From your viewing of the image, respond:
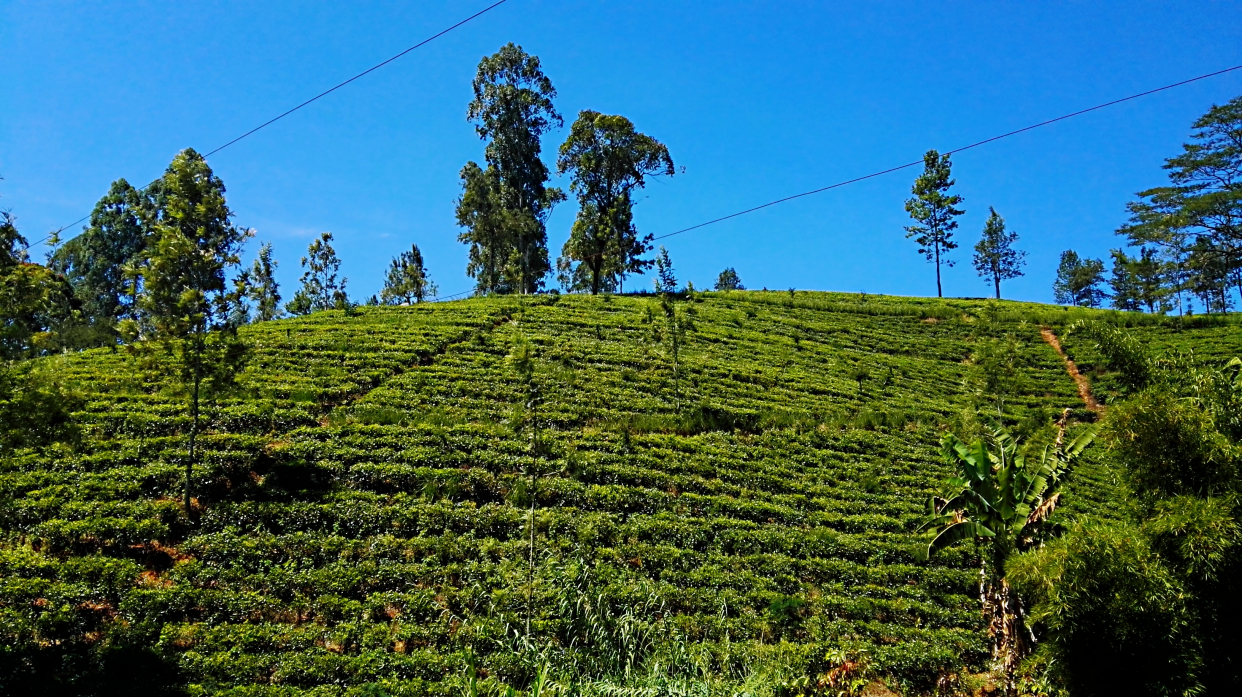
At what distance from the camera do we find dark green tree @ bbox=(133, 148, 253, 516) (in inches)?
627

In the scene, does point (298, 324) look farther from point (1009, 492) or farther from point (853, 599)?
point (1009, 492)

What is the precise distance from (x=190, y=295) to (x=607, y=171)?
145 feet

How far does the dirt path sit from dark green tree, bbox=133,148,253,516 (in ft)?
111

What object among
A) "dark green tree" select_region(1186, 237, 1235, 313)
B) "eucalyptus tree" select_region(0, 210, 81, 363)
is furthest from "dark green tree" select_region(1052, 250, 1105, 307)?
"eucalyptus tree" select_region(0, 210, 81, 363)

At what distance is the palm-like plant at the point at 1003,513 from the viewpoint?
12180 mm

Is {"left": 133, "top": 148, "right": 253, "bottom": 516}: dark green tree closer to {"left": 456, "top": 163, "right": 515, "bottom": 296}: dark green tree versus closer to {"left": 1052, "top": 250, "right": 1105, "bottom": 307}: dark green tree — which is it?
{"left": 456, "top": 163, "right": 515, "bottom": 296}: dark green tree

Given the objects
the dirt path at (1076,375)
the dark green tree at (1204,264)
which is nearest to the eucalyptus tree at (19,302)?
the dirt path at (1076,375)

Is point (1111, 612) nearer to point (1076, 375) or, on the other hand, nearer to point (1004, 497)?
point (1004, 497)

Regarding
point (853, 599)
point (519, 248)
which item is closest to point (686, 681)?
point (853, 599)

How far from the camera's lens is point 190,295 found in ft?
52.2

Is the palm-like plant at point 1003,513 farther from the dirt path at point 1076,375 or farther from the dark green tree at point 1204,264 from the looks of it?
the dark green tree at point 1204,264

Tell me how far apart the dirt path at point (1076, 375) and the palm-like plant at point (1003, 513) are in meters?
20.5

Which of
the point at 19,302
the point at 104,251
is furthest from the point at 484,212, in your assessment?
the point at 19,302

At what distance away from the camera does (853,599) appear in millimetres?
14523
